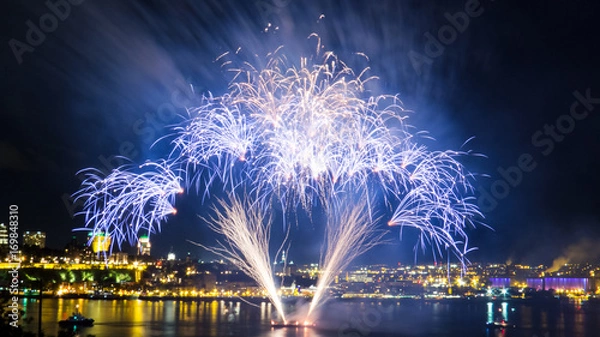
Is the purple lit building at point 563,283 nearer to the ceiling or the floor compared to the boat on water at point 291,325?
nearer to the floor

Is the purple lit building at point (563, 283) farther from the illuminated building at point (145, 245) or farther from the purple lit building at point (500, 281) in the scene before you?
the illuminated building at point (145, 245)

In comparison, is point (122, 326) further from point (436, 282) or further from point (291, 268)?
point (436, 282)

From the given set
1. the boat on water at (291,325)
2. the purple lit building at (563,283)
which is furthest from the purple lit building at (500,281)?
the boat on water at (291,325)

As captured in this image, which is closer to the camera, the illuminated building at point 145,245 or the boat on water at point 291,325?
the boat on water at point 291,325

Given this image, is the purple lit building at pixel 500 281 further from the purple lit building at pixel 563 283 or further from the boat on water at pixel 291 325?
the boat on water at pixel 291 325

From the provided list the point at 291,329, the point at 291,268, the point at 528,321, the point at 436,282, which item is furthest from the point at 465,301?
the point at 291,329

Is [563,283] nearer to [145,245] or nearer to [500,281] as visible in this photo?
[500,281]

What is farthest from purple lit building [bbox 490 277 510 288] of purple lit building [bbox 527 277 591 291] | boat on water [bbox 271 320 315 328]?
boat on water [bbox 271 320 315 328]

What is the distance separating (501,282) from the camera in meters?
128

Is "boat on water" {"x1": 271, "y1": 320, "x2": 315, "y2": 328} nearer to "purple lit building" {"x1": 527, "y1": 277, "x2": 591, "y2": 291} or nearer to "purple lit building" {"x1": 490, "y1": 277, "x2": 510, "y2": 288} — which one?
"purple lit building" {"x1": 490, "y1": 277, "x2": 510, "y2": 288}

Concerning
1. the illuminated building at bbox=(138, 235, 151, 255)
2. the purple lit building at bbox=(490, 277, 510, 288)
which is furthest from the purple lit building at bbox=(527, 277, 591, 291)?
the illuminated building at bbox=(138, 235, 151, 255)

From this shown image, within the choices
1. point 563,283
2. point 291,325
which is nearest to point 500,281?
point 563,283

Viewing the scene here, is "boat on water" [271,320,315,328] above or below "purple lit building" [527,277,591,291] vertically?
above

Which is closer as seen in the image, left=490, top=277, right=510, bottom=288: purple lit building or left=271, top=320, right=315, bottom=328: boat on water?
left=271, top=320, right=315, bottom=328: boat on water
